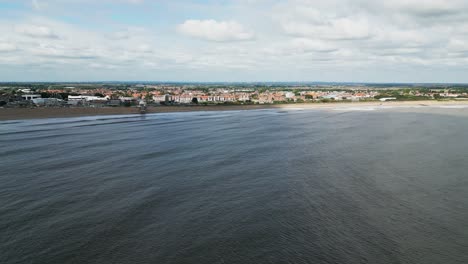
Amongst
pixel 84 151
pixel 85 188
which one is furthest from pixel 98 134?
pixel 85 188

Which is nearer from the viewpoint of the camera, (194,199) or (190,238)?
(190,238)

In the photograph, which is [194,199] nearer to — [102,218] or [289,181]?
[102,218]

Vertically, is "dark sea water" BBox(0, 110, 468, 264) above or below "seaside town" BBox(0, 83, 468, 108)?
below

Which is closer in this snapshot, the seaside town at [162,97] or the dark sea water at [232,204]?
the dark sea water at [232,204]

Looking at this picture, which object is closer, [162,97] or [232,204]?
[232,204]

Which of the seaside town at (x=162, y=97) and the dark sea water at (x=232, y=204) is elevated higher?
the seaside town at (x=162, y=97)

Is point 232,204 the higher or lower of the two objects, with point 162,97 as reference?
lower

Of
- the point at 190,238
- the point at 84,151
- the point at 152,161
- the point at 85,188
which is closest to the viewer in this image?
the point at 190,238

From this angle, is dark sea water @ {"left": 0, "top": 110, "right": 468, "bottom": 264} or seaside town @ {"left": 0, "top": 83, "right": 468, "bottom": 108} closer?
dark sea water @ {"left": 0, "top": 110, "right": 468, "bottom": 264}
